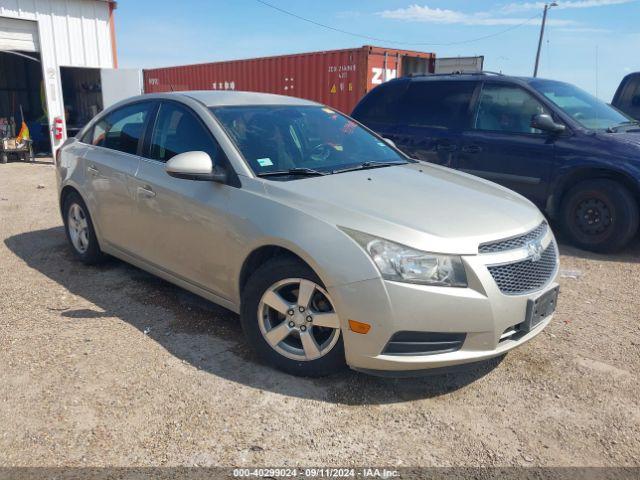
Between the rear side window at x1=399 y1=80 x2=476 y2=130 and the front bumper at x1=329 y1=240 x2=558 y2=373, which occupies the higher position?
the rear side window at x1=399 y1=80 x2=476 y2=130

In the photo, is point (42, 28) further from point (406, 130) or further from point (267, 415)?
point (267, 415)

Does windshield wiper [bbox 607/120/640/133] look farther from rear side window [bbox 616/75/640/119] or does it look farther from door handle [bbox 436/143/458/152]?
rear side window [bbox 616/75/640/119]

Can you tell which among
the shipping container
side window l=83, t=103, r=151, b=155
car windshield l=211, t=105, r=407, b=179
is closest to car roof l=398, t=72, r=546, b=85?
car windshield l=211, t=105, r=407, b=179

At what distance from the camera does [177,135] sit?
3.80 meters

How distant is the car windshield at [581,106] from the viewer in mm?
5906

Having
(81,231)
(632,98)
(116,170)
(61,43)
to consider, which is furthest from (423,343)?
(61,43)

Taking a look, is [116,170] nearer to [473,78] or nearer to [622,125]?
[473,78]

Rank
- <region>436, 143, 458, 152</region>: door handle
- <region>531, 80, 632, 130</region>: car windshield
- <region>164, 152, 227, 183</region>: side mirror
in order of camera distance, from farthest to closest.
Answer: <region>436, 143, 458, 152</region>: door handle
<region>531, 80, 632, 130</region>: car windshield
<region>164, 152, 227, 183</region>: side mirror

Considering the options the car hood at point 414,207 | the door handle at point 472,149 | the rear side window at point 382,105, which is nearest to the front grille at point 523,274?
the car hood at point 414,207

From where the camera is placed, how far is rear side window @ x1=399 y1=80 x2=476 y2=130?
255 inches

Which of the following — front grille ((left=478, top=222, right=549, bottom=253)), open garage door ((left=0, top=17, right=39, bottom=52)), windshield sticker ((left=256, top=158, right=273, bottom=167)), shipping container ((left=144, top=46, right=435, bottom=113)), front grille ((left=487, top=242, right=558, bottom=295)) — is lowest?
front grille ((left=487, top=242, right=558, bottom=295))

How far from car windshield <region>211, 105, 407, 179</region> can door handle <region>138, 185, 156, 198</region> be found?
74cm

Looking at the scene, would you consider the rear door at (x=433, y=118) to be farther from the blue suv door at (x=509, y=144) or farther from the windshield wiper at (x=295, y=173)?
the windshield wiper at (x=295, y=173)

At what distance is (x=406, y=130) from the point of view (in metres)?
6.83
